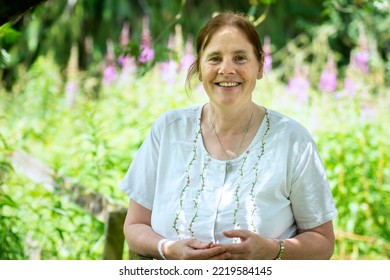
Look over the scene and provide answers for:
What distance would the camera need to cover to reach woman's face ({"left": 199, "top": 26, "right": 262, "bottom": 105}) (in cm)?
231

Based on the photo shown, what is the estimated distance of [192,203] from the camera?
90.1 inches

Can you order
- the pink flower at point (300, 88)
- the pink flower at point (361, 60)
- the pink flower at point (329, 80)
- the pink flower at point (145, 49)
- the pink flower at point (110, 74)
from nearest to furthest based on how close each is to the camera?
the pink flower at point (145, 49), the pink flower at point (361, 60), the pink flower at point (329, 80), the pink flower at point (300, 88), the pink flower at point (110, 74)

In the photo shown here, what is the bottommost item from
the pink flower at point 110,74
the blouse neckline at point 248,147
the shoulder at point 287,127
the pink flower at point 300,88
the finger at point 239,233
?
the finger at point 239,233

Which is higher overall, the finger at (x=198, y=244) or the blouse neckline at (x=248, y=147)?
the blouse neckline at (x=248, y=147)

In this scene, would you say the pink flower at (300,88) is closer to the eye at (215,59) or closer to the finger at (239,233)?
the eye at (215,59)

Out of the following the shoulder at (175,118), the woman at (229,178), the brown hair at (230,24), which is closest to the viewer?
the woman at (229,178)

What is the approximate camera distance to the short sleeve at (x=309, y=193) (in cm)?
224

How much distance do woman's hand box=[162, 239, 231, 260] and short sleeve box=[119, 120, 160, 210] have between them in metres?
0.27

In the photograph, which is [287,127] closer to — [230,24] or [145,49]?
[230,24]

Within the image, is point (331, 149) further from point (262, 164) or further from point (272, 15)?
point (272, 15)

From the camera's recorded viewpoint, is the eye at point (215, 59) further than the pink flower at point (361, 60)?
No

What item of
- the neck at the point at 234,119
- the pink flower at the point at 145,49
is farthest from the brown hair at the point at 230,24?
the pink flower at the point at 145,49

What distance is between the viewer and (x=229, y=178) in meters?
2.30
